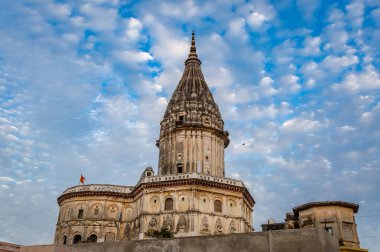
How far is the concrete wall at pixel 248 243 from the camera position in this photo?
12000 mm

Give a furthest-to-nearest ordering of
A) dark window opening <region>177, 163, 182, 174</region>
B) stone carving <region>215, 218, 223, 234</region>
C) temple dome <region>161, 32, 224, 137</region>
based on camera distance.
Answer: temple dome <region>161, 32, 224, 137</region>
dark window opening <region>177, 163, 182, 174</region>
stone carving <region>215, 218, 223, 234</region>

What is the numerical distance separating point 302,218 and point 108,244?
19.5m

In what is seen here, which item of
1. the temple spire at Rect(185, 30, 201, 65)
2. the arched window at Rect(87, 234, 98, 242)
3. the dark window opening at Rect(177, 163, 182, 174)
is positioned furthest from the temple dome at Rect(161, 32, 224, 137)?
the arched window at Rect(87, 234, 98, 242)

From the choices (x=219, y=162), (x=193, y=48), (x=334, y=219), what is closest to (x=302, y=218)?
(x=334, y=219)

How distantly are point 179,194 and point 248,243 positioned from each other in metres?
30.6

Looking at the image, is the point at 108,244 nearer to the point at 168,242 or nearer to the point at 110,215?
the point at 168,242

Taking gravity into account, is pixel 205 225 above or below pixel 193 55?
below

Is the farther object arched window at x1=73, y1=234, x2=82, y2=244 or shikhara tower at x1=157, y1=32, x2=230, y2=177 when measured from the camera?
shikhara tower at x1=157, y1=32, x2=230, y2=177

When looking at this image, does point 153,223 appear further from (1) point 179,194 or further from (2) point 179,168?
(2) point 179,168

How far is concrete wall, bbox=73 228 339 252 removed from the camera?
39.4ft

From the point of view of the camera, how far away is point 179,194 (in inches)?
1682

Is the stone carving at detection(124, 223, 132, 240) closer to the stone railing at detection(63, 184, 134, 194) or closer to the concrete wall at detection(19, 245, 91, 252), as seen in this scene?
the stone railing at detection(63, 184, 134, 194)

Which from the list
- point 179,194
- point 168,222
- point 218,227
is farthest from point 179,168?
point 218,227

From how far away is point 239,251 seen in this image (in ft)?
41.0
